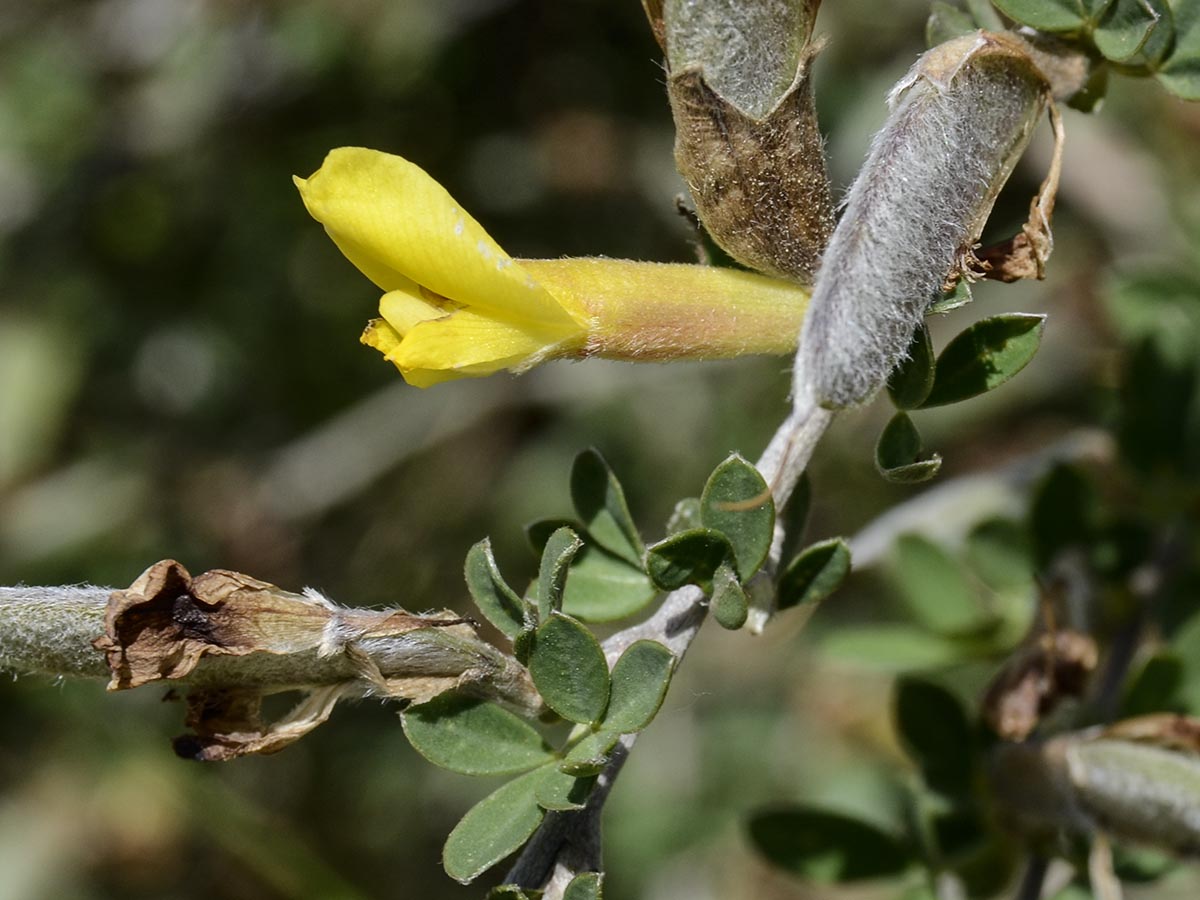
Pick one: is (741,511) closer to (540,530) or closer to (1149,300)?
(540,530)

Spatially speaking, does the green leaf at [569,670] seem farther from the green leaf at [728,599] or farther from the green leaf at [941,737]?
the green leaf at [941,737]

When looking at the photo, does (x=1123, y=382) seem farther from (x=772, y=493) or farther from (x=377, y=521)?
(x=377, y=521)

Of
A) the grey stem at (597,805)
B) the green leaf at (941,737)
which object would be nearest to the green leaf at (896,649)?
the green leaf at (941,737)

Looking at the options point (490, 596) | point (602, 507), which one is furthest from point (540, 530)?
point (490, 596)

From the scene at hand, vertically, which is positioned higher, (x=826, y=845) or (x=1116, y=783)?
(x=1116, y=783)

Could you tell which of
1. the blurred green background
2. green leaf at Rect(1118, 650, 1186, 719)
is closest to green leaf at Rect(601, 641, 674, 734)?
green leaf at Rect(1118, 650, 1186, 719)

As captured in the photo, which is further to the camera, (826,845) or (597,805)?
(826,845)

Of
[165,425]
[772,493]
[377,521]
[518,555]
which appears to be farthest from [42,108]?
[772,493]
